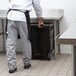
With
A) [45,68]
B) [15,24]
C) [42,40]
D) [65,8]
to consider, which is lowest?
[45,68]

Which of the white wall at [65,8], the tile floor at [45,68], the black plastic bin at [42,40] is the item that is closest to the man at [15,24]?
the tile floor at [45,68]

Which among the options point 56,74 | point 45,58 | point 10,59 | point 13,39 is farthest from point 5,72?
point 45,58

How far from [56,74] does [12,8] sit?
3.74 ft

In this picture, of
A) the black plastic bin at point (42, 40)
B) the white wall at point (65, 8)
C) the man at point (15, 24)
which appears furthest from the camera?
the white wall at point (65, 8)

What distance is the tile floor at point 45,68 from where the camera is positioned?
3.49 m

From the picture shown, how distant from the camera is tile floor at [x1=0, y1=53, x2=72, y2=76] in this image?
11.5 ft

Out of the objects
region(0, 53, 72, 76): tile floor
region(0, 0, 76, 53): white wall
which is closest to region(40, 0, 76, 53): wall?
region(0, 0, 76, 53): white wall

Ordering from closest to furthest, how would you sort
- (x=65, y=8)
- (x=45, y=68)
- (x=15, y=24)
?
(x=15, y=24) → (x=45, y=68) → (x=65, y=8)

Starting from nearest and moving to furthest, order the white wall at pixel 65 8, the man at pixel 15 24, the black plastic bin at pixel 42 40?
1. the man at pixel 15 24
2. the black plastic bin at pixel 42 40
3. the white wall at pixel 65 8

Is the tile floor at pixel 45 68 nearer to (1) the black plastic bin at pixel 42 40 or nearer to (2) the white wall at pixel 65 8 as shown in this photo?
(1) the black plastic bin at pixel 42 40

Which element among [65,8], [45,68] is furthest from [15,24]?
[65,8]

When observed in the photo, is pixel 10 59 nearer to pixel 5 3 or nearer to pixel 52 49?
pixel 52 49

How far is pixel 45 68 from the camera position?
12.4ft

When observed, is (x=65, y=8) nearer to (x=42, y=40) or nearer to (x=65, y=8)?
(x=65, y=8)
